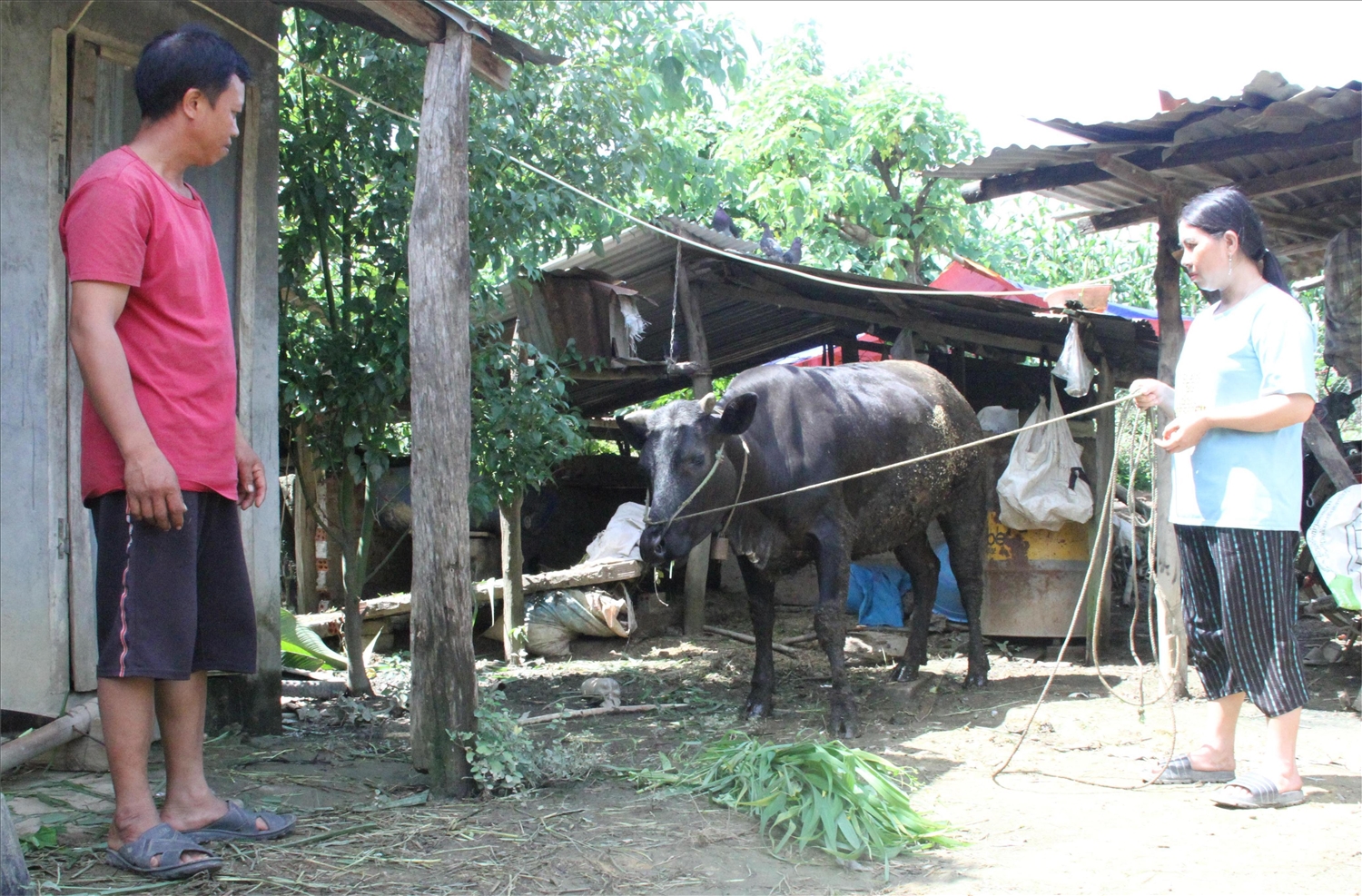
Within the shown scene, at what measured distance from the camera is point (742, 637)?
8133 mm

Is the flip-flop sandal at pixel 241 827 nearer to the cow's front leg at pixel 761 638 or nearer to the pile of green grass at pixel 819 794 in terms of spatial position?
the pile of green grass at pixel 819 794

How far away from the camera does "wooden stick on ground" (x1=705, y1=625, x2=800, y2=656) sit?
7441 millimetres

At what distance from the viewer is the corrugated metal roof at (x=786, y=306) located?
285 inches

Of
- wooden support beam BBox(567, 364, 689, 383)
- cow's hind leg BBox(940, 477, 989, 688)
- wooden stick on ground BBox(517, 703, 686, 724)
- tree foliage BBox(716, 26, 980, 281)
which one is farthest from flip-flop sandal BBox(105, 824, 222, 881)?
tree foliage BBox(716, 26, 980, 281)

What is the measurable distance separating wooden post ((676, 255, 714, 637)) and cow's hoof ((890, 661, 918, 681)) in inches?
59.5

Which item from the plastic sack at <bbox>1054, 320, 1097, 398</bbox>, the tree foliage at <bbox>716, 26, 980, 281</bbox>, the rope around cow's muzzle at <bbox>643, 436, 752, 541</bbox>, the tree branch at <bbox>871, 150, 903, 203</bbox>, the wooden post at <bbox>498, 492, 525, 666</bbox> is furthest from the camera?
the tree branch at <bbox>871, 150, 903, 203</bbox>

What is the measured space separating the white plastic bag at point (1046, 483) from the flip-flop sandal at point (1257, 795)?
381 cm

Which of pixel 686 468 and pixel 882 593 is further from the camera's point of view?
pixel 882 593

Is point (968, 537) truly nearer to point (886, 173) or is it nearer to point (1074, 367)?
point (1074, 367)

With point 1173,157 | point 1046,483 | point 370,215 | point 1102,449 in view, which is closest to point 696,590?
point 1046,483

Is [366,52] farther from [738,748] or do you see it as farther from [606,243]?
[738,748]

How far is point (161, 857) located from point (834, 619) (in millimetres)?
3363

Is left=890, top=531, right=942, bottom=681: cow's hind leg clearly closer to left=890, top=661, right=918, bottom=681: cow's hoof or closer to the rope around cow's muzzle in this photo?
left=890, top=661, right=918, bottom=681: cow's hoof

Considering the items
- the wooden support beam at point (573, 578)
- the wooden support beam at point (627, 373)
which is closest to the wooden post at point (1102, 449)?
the wooden support beam at point (627, 373)
